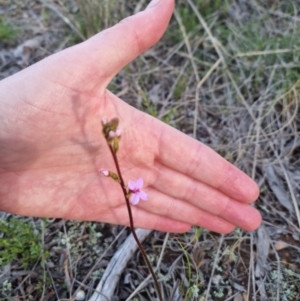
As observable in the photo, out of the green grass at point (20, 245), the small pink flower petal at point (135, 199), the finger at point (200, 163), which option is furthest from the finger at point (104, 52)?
the green grass at point (20, 245)

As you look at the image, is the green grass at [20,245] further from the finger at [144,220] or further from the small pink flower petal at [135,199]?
the small pink flower petal at [135,199]

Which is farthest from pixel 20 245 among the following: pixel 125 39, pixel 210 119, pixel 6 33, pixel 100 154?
pixel 6 33

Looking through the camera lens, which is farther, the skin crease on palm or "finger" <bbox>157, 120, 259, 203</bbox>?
"finger" <bbox>157, 120, 259, 203</bbox>

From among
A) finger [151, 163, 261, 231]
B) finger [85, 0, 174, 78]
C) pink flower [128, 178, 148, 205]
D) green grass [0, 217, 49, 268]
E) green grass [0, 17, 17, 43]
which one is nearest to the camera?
pink flower [128, 178, 148, 205]

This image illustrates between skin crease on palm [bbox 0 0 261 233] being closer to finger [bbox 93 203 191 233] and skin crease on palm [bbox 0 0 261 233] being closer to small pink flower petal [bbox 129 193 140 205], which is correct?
finger [bbox 93 203 191 233]

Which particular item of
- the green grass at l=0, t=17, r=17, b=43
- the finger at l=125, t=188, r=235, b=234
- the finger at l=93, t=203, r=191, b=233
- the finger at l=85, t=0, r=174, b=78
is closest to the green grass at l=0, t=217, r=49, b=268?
the finger at l=93, t=203, r=191, b=233

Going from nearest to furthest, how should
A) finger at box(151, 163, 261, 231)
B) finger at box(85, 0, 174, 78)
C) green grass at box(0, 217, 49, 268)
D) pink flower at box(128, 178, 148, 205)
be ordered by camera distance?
pink flower at box(128, 178, 148, 205) < finger at box(85, 0, 174, 78) < green grass at box(0, 217, 49, 268) < finger at box(151, 163, 261, 231)

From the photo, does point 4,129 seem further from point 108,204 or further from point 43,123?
point 108,204
